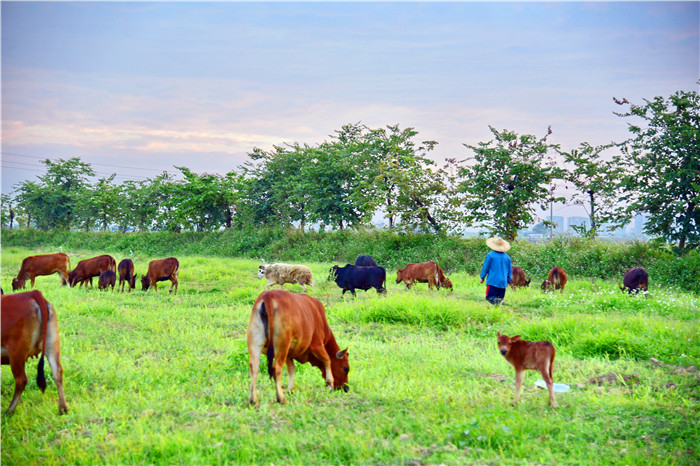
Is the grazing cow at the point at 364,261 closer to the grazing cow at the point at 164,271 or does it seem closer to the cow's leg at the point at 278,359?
the grazing cow at the point at 164,271

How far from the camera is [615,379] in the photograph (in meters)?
6.70

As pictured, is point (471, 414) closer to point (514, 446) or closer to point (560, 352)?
point (514, 446)

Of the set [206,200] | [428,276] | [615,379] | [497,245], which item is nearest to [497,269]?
[497,245]

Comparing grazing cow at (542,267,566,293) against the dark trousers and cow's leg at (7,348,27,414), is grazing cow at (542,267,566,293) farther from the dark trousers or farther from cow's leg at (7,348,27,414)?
cow's leg at (7,348,27,414)

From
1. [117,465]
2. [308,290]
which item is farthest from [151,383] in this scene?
[308,290]

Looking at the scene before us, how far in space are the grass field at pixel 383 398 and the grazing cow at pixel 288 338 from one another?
0.26 meters

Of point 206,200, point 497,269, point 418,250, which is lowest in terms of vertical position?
point 418,250

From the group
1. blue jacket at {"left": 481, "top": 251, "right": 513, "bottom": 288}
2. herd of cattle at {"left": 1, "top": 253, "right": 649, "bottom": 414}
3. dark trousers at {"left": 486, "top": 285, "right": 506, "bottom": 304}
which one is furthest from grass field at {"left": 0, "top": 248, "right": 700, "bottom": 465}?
dark trousers at {"left": 486, "top": 285, "right": 506, "bottom": 304}

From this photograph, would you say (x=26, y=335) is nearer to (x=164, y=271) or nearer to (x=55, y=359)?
(x=55, y=359)

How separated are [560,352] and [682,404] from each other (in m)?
Answer: 2.47

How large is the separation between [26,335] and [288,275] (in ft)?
36.1

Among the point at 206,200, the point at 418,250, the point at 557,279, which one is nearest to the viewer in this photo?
the point at 557,279

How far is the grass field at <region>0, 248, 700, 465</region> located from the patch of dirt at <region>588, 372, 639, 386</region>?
25 mm

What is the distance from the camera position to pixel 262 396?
593cm
